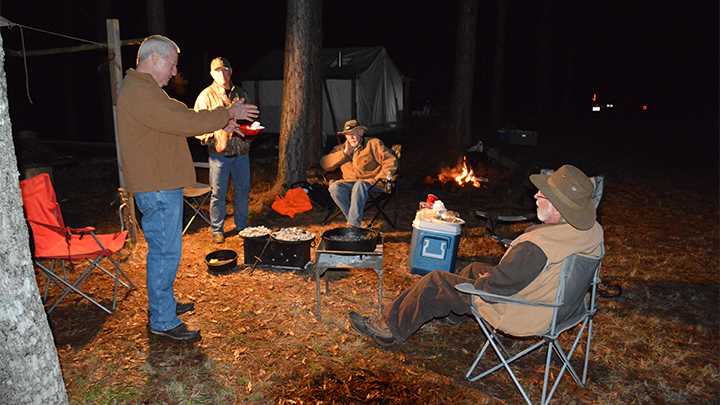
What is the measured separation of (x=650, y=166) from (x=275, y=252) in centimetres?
1007

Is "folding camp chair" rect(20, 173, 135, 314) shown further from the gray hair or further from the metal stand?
the metal stand

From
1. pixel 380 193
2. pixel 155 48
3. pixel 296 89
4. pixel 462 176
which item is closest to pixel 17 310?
pixel 155 48

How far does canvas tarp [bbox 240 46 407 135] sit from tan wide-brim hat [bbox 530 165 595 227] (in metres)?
11.0

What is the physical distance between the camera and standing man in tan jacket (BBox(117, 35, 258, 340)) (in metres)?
2.72

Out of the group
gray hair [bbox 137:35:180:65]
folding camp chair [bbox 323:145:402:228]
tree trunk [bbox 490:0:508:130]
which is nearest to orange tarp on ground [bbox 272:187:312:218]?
folding camp chair [bbox 323:145:402:228]

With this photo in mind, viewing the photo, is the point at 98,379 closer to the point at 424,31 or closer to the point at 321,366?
the point at 321,366

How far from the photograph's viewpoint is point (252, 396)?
2.59m

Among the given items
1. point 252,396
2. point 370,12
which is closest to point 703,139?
point 252,396

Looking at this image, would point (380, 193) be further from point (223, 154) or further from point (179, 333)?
point (179, 333)

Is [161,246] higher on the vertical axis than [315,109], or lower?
lower

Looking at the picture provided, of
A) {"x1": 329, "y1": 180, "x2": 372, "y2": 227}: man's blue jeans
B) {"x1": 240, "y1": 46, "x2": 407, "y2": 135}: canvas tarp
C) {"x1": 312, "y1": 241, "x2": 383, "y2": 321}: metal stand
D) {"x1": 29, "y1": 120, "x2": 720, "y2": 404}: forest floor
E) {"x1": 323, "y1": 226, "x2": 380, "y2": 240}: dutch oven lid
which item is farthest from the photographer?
{"x1": 240, "y1": 46, "x2": 407, "y2": 135}: canvas tarp

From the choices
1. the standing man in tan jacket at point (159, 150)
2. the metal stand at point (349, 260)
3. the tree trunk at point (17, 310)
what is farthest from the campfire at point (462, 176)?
the tree trunk at point (17, 310)

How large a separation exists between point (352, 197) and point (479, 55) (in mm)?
35054

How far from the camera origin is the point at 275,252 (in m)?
4.37
